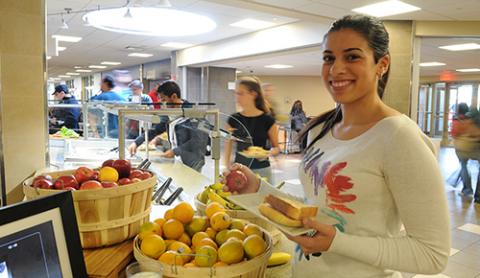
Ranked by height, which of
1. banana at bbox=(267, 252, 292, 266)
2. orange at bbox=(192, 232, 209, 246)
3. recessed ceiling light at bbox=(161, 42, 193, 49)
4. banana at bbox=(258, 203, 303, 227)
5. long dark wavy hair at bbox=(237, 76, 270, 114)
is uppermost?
recessed ceiling light at bbox=(161, 42, 193, 49)

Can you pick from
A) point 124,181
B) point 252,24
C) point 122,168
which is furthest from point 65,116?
point 124,181

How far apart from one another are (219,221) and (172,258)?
9.6 inches

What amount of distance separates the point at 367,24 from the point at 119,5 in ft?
17.8

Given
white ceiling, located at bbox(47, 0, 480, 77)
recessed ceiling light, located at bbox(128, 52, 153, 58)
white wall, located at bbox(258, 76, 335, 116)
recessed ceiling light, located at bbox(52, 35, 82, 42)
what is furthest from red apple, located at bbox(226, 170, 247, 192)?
white wall, located at bbox(258, 76, 335, 116)

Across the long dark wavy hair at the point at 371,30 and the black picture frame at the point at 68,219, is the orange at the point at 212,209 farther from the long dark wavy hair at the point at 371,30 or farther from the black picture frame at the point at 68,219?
the long dark wavy hair at the point at 371,30

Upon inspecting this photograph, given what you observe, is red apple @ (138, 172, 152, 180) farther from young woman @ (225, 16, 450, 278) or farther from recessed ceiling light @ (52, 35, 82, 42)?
recessed ceiling light @ (52, 35, 82, 42)

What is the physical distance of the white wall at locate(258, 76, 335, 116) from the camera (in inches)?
654

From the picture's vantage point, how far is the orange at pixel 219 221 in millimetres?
1186

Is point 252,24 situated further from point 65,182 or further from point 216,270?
Result: point 216,270

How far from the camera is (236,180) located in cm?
124

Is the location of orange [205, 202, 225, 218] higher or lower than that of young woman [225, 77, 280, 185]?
lower

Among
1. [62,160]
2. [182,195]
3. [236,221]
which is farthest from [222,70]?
[236,221]

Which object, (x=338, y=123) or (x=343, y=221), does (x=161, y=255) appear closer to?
(x=343, y=221)

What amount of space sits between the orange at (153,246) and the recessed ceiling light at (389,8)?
468 centimetres
